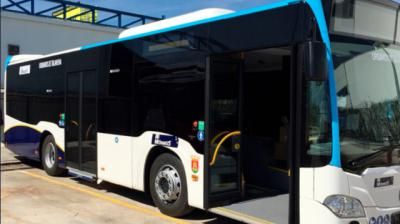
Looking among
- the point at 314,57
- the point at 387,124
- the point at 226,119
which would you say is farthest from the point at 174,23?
the point at 387,124

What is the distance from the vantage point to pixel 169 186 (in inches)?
265

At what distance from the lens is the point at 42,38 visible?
Answer: 1856 cm

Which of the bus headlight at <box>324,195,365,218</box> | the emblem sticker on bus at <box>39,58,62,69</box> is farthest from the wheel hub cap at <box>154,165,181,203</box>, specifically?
the emblem sticker on bus at <box>39,58,62,69</box>

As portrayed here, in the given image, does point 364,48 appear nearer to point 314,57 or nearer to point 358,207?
point 314,57

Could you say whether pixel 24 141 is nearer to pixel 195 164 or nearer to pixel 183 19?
pixel 183 19

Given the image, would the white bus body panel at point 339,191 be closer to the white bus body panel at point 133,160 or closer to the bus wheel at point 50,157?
the white bus body panel at point 133,160

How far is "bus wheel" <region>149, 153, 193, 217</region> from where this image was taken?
656cm

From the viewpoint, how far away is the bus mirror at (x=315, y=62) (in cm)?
452

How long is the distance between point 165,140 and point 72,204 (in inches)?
80.4

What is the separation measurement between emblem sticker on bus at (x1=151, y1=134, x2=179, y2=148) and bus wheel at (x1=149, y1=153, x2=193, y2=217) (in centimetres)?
19

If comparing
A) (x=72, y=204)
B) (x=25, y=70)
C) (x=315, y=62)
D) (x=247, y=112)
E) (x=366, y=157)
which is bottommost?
(x=72, y=204)

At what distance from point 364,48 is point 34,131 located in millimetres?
8397

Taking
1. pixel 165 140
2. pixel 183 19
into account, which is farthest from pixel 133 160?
pixel 183 19

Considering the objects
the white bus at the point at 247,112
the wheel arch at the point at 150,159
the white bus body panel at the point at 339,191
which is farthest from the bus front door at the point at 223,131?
the white bus body panel at the point at 339,191
